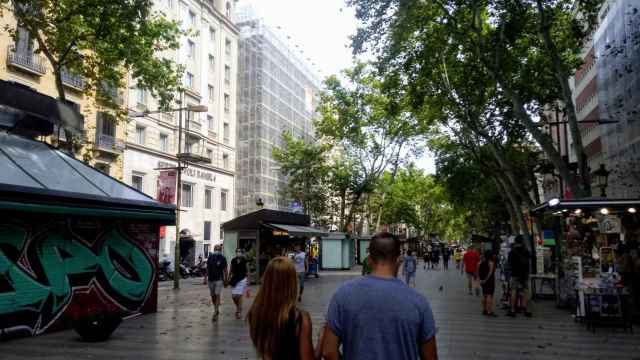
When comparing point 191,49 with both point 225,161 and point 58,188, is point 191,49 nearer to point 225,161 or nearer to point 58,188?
point 225,161

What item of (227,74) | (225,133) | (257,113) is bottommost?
(225,133)

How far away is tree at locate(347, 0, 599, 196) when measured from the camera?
56.2 feet

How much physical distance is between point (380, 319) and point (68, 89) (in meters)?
30.0

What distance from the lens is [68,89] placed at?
29.5 m

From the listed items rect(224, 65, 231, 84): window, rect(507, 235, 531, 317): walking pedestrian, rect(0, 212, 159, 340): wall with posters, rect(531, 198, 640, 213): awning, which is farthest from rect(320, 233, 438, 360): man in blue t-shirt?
rect(224, 65, 231, 84): window

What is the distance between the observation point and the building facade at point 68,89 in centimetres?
2591

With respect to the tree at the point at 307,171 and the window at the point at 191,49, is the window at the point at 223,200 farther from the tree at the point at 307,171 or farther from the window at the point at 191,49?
the window at the point at 191,49

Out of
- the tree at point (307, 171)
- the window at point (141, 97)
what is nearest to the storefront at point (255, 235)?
the window at point (141, 97)

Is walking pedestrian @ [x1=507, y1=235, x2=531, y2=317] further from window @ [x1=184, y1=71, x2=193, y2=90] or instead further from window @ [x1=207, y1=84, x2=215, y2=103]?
window @ [x1=207, y1=84, x2=215, y2=103]

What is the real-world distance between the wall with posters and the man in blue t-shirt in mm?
8580

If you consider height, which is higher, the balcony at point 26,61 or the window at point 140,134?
the balcony at point 26,61

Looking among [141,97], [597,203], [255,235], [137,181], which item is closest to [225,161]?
[141,97]

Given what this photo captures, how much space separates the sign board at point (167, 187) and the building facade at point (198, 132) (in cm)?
1026

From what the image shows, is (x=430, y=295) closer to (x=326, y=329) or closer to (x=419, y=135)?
(x=326, y=329)
